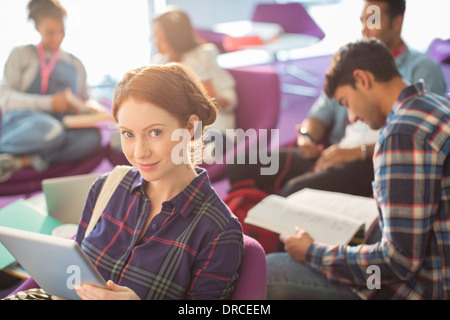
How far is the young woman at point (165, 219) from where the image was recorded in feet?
3.06

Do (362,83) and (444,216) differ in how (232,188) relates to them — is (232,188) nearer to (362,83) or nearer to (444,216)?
(362,83)

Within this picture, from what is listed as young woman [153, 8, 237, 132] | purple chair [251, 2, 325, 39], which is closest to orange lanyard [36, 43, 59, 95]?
young woman [153, 8, 237, 132]

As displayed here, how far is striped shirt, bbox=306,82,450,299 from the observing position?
1.18 meters

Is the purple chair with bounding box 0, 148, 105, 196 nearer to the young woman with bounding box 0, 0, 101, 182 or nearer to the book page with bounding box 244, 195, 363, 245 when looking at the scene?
the young woman with bounding box 0, 0, 101, 182

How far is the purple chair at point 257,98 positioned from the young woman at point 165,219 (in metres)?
1.54

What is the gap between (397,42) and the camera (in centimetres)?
200

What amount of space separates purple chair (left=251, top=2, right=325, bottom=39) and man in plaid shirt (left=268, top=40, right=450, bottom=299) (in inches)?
137

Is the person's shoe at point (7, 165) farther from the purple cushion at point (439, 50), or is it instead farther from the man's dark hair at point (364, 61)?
the purple cushion at point (439, 50)

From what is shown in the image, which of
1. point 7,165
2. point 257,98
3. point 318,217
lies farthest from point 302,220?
point 7,165

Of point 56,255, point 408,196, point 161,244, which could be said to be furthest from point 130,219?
point 408,196

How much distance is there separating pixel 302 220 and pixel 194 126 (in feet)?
2.28

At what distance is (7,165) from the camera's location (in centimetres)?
238

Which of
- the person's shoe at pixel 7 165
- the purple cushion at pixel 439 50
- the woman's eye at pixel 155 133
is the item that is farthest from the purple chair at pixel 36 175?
the purple cushion at pixel 439 50
